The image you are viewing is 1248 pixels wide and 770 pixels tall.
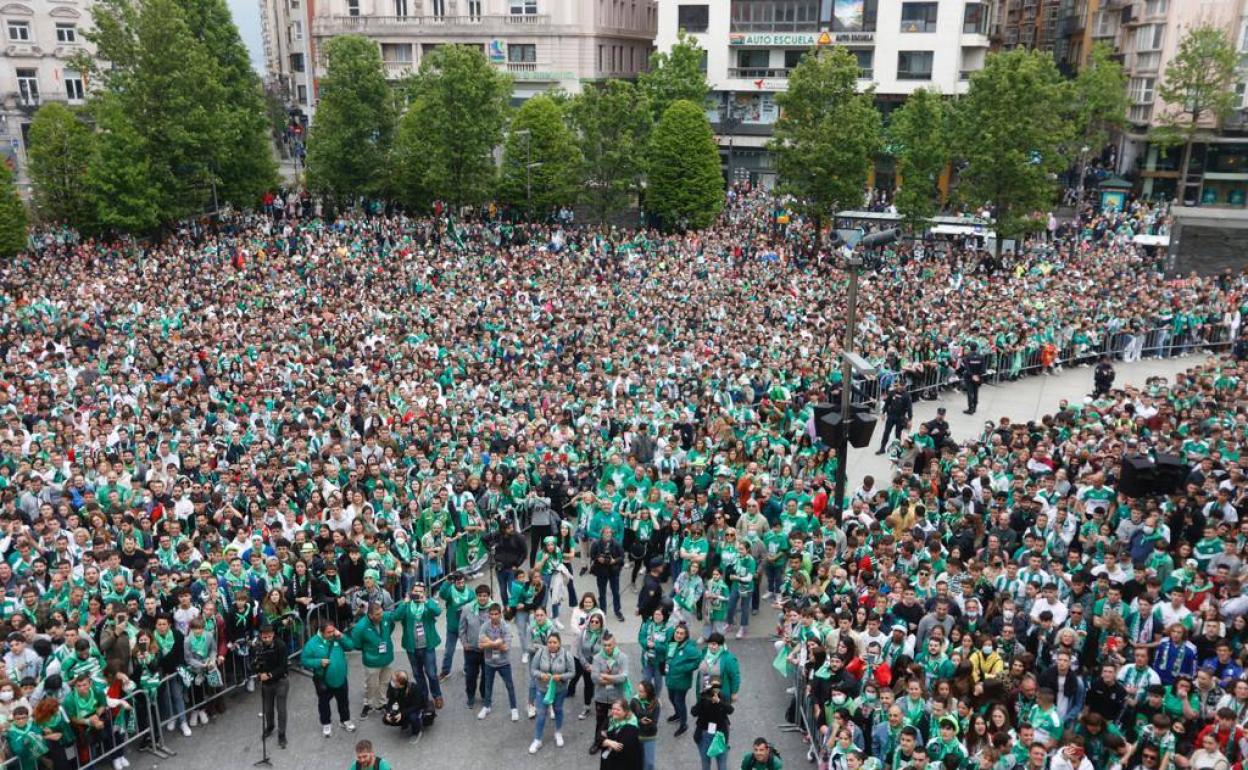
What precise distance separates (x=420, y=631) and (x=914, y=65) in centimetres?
5091

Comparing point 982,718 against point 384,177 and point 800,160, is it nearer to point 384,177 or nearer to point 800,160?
point 800,160

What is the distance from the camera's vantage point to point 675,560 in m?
14.3

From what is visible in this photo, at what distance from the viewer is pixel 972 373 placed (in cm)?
2275

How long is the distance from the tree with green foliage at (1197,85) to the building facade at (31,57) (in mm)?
59590

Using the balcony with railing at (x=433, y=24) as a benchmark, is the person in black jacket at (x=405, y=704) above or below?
below

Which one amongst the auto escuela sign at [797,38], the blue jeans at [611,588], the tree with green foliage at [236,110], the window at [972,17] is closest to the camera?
the blue jeans at [611,588]

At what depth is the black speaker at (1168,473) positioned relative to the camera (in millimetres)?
13609

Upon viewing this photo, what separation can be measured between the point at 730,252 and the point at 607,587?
23183mm

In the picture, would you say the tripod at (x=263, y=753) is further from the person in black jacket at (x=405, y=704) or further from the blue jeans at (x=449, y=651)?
the blue jeans at (x=449, y=651)

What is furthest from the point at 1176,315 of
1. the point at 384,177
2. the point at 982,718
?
the point at 384,177

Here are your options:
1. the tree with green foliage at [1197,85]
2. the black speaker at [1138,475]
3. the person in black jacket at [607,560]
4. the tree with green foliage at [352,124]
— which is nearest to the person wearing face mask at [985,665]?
the black speaker at [1138,475]

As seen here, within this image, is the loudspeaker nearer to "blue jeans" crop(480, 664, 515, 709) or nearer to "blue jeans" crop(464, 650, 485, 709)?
"blue jeans" crop(480, 664, 515, 709)

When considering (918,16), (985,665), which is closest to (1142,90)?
(918,16)

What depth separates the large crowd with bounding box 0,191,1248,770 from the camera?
1039cm
